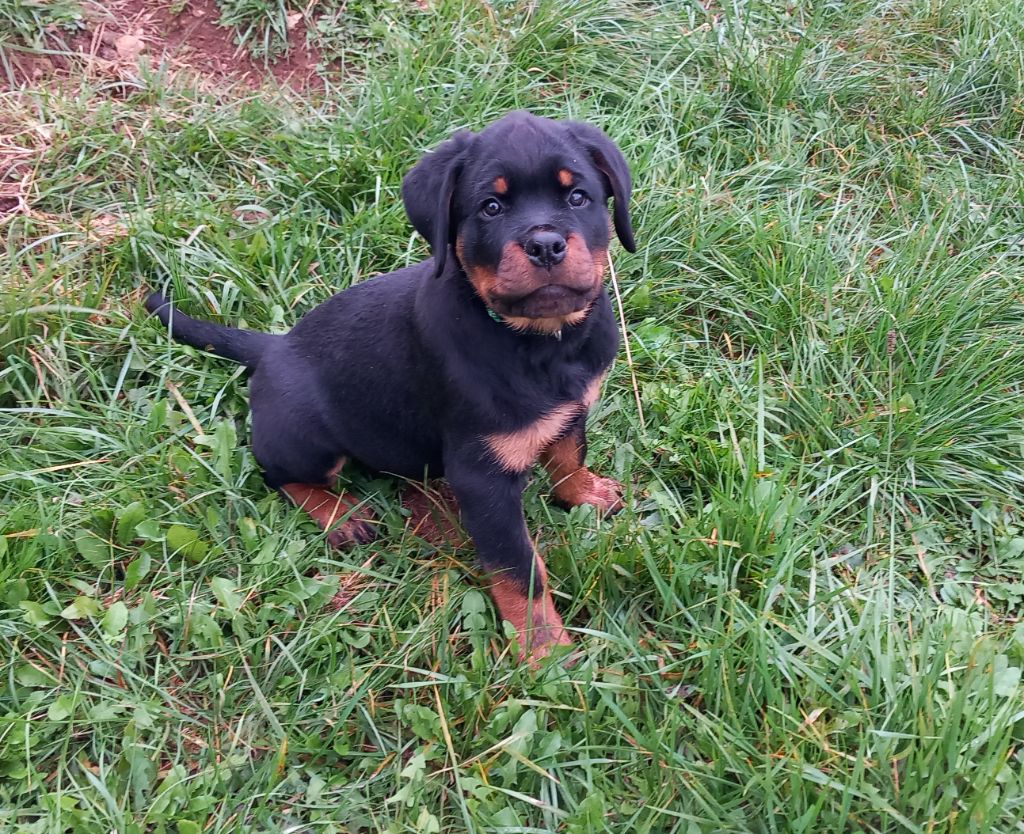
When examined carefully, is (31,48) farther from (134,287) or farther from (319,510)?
(319,510)

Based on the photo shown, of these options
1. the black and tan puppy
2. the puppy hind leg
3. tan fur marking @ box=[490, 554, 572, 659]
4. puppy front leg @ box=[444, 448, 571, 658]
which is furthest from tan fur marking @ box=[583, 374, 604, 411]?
the puppy hind leg

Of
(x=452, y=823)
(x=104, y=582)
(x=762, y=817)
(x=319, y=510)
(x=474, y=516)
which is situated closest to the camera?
(x=762, y=817)

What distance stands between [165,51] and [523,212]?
137 inches

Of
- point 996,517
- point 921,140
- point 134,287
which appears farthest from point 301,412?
point 921,140

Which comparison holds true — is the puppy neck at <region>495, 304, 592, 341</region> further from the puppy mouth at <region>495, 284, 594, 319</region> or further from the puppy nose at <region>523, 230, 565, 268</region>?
the puppy nose at <region>523, 230, 565, 268</region>

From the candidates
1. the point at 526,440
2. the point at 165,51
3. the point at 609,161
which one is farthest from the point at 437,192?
the point at 165,51

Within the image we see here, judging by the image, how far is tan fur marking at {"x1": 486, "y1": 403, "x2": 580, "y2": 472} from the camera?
2539 mm

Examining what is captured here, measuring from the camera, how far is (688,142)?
14.3ft

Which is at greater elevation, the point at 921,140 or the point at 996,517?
the point at 921,140

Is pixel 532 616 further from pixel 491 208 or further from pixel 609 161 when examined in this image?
pixel 609 161

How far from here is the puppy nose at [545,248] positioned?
7.27ft

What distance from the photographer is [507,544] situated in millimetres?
2617

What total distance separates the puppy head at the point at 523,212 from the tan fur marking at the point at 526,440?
11.1 inches

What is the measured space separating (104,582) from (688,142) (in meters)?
3.46
